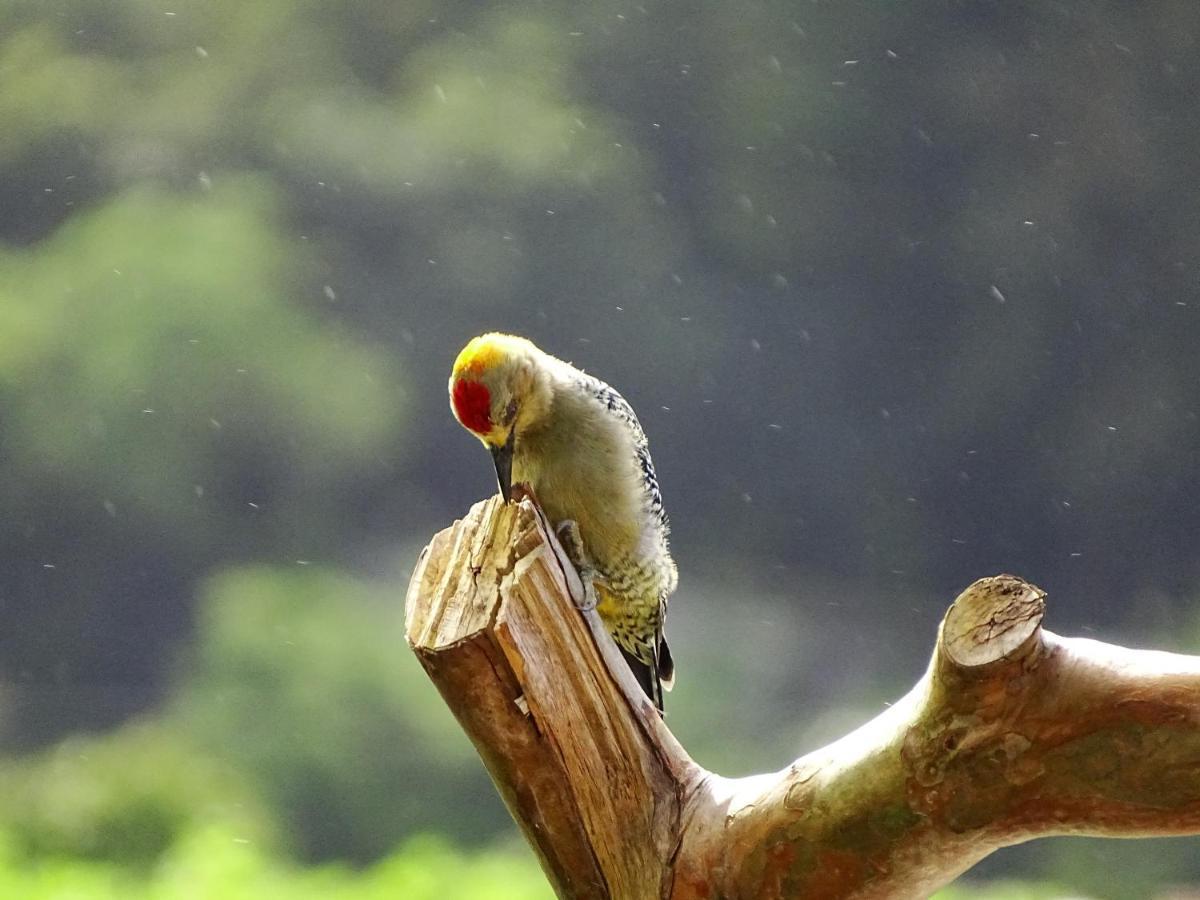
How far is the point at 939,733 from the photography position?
1.31 metres

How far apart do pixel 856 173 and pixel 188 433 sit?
1.79 metres

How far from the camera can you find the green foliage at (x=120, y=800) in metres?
3.14

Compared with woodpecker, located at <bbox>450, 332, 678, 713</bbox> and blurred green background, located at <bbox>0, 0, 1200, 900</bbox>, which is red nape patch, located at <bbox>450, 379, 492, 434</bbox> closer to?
woodpecker, located at <bbox>450, 332, 678, 713</bbox>

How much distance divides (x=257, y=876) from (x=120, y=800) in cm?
39

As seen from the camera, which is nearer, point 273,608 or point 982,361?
point 982,361

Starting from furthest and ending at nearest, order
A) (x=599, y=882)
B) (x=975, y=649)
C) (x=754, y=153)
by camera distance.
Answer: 1. (x=754, y=153)
2. (x=599, y=882)
3. (x=975, y=649)

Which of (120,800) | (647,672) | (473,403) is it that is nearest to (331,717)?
(120,800)

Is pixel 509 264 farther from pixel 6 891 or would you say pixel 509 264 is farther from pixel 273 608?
pixel 6 891

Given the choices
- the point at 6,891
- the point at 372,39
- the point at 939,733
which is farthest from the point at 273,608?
the point at 939,733

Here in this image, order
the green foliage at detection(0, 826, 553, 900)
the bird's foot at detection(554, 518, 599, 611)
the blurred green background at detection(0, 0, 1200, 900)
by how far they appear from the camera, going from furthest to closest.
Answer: the green foliage at detection(0, 826, 553, 900)
the blurred green background at detection(0, 0, 1200, 900)
the bird's foot at detection(554, 518, 599, 611)

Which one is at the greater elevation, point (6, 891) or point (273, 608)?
point (273, 608)

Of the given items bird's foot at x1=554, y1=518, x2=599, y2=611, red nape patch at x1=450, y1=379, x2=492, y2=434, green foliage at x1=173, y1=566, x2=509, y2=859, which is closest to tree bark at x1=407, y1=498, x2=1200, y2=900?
red nape patch at x1=450, y1=379, x2=492, y2=434

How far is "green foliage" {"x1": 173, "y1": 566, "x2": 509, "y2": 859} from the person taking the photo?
311 cm

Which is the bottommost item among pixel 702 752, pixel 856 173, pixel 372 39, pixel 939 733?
pixel 939 733
